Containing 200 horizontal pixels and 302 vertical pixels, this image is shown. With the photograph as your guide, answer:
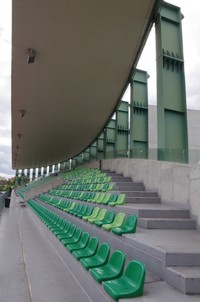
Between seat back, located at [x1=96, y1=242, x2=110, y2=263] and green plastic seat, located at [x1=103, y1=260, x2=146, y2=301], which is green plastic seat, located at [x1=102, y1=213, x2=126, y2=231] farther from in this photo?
green plastic seat, located at [x1=103, y1=260, x2=146, y2=301]

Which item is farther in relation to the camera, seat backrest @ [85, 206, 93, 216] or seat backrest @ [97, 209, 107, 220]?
seat backrest @ [85, 206, 93, 216]

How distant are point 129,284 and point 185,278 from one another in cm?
56

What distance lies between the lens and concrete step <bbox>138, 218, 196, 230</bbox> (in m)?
4.54

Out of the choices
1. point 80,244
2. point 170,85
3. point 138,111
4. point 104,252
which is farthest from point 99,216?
point 138,111

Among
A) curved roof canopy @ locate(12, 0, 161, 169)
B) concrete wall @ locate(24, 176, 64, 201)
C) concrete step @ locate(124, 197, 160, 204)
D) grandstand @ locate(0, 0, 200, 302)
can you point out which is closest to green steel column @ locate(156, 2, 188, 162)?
grandstand @ locate(0, 0, 200, 302)

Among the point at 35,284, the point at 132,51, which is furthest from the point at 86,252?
the point at 132,51

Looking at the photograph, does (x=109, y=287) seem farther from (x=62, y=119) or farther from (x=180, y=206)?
(x=62, y=119)

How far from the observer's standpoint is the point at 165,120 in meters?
9.35

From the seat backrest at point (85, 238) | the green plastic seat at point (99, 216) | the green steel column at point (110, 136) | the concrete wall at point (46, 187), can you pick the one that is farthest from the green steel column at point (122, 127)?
the seat backrest at point (85, 238)

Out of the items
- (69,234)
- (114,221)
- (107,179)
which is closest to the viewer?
(114,221)

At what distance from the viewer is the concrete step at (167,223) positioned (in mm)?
4543

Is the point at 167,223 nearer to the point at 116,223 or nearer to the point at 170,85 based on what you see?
the point at 116,223

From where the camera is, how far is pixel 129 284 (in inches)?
103

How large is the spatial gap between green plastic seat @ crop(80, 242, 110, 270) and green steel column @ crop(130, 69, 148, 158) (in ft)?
33.6
